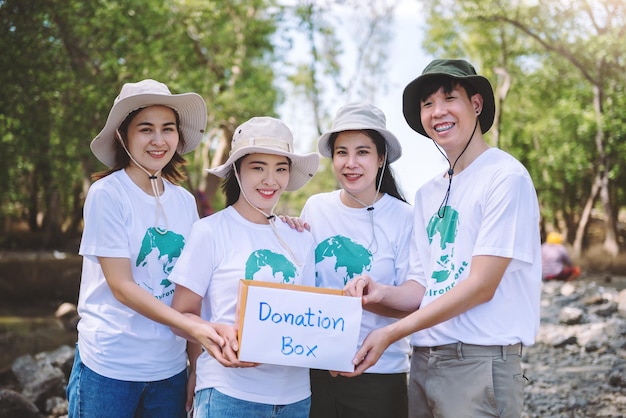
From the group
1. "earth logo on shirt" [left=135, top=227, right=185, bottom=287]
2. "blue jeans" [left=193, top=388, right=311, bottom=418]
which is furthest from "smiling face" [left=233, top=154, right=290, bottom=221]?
"blue jeans" [left=193, top=388, right=311, bottom=418]

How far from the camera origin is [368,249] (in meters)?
3.33

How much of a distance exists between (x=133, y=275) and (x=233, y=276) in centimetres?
51

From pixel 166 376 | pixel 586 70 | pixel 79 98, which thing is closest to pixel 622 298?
pixel 586 70

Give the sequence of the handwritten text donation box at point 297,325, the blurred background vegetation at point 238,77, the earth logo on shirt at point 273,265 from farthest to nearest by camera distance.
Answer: the blurred background vegetation at point 238,77
the earth logo on shirt at point 273,265
the handwritten text donation box at point 297,325

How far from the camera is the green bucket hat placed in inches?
117

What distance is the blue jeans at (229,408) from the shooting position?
269 centimetres

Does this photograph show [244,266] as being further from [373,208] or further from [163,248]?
[373,208]

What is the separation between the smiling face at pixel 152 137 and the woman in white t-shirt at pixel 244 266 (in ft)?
0.96

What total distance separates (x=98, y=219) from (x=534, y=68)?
2558 cm

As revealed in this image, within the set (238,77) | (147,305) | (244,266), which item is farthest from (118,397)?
(238,77)

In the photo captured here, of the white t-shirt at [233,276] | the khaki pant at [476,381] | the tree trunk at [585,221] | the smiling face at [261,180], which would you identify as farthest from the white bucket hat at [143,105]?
the tree trunk at [585,221]

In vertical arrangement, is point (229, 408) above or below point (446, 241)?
below

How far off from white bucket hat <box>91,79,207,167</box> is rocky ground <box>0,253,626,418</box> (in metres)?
4.06

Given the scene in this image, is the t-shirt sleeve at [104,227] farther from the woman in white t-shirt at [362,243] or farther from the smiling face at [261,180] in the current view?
the woman in white t-shirt at [362,243]
